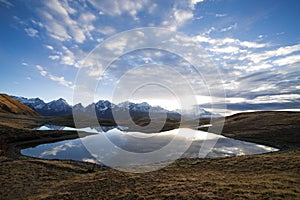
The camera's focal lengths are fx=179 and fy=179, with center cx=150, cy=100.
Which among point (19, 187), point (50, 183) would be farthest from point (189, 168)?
point (19, 187)

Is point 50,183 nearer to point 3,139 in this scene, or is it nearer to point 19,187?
point 19,187

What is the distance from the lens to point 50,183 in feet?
62.6

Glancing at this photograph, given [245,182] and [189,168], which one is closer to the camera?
[245,182]

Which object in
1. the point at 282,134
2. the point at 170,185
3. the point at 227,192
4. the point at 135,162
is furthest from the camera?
the point at 282,134

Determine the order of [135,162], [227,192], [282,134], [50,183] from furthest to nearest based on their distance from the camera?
[282,134], [135,162], [50,183], [227,192]

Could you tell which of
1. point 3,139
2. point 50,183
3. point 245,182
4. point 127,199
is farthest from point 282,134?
point 3,139

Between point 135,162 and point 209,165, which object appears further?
point 135,162

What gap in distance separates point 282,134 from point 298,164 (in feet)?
119

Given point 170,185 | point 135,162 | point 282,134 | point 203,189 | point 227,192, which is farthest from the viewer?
point 282,134

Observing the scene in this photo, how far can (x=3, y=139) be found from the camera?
42969mm

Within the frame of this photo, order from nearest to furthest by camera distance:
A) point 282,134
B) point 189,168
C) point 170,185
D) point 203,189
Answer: point 203,189
point 170,185
point 189,168
point 282,134

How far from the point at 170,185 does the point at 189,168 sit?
319 inches

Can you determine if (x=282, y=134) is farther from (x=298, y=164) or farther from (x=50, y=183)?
(x=50, y=183)

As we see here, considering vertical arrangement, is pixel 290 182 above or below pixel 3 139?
below
